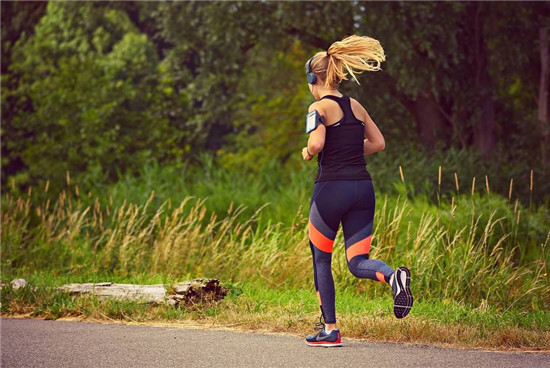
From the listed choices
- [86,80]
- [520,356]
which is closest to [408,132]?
[86,80]

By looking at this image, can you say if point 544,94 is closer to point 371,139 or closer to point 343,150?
point 371,139

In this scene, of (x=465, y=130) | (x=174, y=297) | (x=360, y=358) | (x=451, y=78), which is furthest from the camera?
(x=465, y=130)

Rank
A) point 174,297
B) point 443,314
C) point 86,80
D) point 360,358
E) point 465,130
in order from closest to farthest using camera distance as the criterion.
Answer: point 360,358 → point 443,314 → point 174,297 → point 465,130 → point 86,80

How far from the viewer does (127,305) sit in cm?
822

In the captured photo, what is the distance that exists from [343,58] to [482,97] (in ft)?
45.1

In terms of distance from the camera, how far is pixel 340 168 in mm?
6137

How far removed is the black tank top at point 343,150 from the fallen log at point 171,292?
2.40m

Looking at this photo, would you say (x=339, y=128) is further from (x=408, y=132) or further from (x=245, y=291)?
(x=408, y=132)

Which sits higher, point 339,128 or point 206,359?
point 339,128

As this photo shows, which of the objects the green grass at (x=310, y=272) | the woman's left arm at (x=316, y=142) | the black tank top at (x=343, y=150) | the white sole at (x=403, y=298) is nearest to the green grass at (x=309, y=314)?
the green grass at (x=310, y=272)

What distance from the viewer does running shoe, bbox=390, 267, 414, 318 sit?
18.9 ft

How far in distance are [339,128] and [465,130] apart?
47.2ft

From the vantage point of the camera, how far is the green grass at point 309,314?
671cm

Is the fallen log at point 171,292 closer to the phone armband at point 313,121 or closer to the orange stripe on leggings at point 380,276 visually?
the orange stripe on leggings at point 380,276
